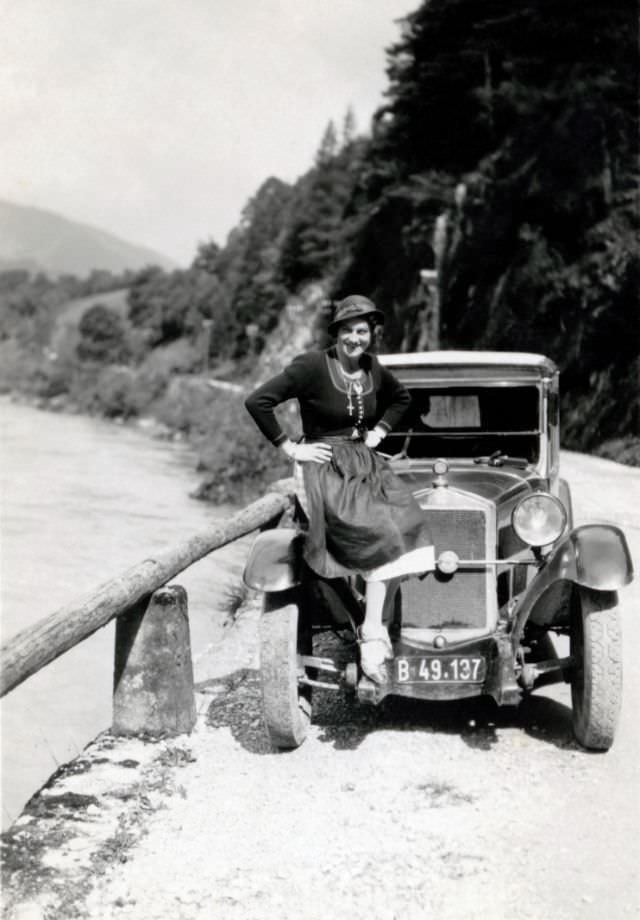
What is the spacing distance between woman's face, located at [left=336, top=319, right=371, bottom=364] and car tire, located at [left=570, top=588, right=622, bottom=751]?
1505 mm

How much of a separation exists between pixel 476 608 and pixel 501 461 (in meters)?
1.09

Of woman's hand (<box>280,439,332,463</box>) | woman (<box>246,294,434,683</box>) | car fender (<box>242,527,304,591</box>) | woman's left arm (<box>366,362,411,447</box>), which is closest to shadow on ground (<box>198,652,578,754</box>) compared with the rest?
woman (<box>246,294,434,683</box>)

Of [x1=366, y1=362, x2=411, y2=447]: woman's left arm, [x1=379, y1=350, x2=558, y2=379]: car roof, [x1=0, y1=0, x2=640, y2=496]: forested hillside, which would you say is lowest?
[x1=366, y1=362, x2=411, y2=447]: woman's left arm

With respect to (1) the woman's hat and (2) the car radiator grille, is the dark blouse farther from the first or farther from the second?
(2) the car radiator grille

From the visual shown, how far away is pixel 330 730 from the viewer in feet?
16.1

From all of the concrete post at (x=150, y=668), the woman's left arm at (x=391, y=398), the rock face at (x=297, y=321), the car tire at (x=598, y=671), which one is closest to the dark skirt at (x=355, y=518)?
the woman's left arm at (x=391, y=398)

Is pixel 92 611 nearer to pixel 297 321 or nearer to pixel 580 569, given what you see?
pixel 580 569

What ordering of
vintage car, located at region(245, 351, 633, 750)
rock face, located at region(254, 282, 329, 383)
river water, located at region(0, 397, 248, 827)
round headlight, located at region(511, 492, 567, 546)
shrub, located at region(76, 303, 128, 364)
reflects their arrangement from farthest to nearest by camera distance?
1. shrub, located at region(76, 303, 128, 364)
2. rock face, located at region(254, 282, 329, 383)
3. river water, located at region(0, 397, 248, 827)
4. round headlight, located at region(511, 492, 567, 546)
5. vintage car, located at region(245, 351, 633, 750)

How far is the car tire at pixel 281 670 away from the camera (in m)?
4.50

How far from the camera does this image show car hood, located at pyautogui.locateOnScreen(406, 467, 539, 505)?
16.1 ft

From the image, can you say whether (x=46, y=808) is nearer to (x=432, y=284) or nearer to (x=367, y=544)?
(x=367, y=544)

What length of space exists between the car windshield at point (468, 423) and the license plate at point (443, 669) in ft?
5.13

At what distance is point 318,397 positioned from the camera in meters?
4.56

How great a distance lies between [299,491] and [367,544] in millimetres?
413
